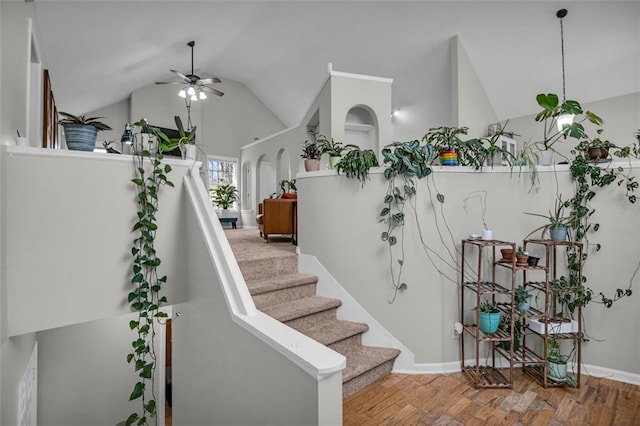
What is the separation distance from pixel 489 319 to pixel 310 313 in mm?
1444

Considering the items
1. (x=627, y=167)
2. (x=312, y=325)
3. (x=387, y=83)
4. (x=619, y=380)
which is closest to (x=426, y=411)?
(x=312, y=325)

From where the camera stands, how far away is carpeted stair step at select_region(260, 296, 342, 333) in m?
2.68

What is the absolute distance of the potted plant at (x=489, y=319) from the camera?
8.53 feet

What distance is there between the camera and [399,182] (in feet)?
9.29

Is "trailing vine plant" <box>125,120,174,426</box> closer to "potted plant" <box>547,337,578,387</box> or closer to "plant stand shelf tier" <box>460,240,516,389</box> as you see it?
"plant stand shelf tier" <box>460,240,516,389</box>

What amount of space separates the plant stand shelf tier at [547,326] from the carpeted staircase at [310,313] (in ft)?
3.75

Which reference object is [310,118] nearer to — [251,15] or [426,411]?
[251,15]

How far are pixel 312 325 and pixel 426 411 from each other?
1.07m

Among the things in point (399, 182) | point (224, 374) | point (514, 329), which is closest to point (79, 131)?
point (224, 374)

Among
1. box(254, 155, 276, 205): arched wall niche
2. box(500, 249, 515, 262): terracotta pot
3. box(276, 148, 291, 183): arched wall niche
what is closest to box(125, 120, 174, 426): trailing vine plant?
box(500, 249, 515, 262): terracotta pot

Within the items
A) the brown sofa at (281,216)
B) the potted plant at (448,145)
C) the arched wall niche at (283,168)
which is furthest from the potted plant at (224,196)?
the potted plant at (448,145)

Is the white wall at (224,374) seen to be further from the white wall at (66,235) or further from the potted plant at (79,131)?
the potted plant at (79,131)

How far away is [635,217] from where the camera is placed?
2.72 metres

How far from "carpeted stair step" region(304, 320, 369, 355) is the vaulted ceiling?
136 inches
